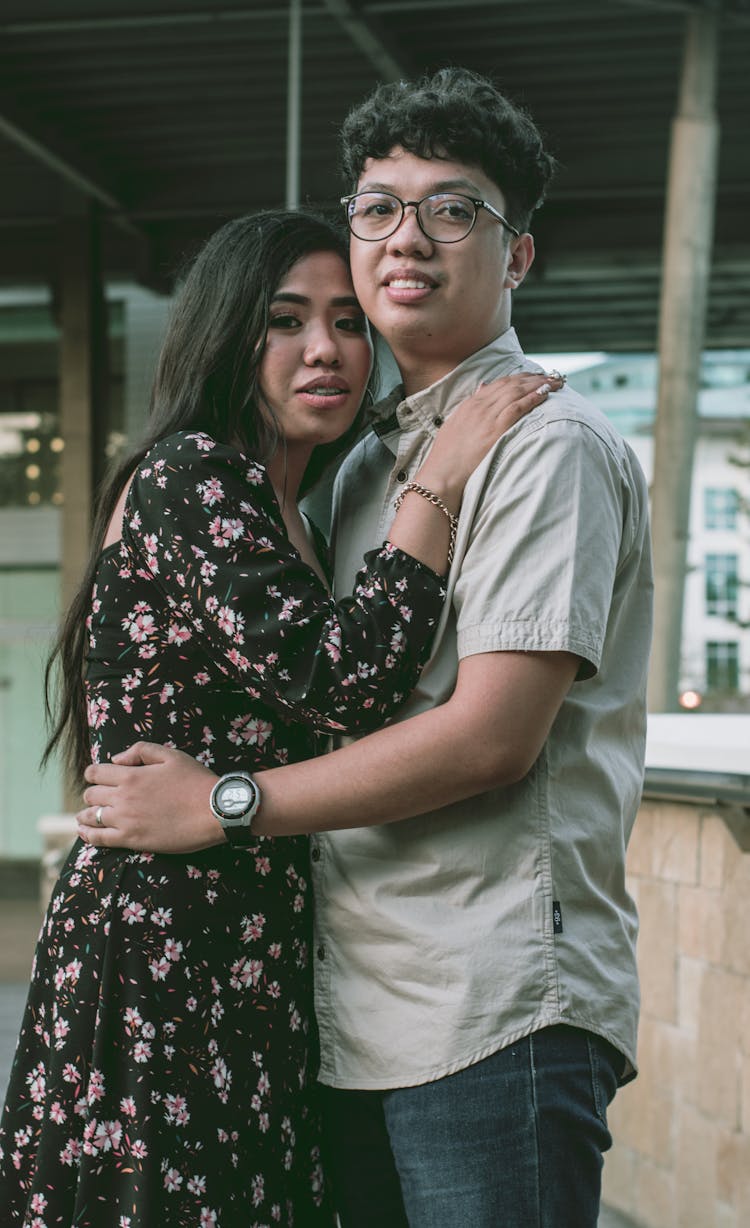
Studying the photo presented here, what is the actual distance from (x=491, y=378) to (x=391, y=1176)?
1.13 metres

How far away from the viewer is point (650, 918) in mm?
4316

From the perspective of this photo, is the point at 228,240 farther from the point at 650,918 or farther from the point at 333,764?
the point at 650,918

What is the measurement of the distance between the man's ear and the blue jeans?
3.57 feet

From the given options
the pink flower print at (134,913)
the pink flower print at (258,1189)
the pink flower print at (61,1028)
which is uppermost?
the pink flower print at (134,913)

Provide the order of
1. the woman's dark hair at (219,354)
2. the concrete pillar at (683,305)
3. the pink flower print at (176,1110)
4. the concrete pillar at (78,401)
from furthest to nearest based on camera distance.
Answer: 1. the concrete pillar at (78,401)
2. the concrete pillar at (683,305)
3. the woman's dark hair at (219,354)
4. the pink flower print at (176,1110)

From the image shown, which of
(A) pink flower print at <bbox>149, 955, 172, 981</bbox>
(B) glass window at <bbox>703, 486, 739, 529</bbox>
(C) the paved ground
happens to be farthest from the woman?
(B) glass window at <bbox>703, 486, 739, 529</bbox>

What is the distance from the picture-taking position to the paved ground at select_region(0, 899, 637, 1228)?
6.60 m

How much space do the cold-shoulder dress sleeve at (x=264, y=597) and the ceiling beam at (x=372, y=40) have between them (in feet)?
28.1

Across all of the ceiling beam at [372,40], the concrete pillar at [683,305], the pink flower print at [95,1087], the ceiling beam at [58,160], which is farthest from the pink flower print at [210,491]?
the ceiling beam at [58,160]

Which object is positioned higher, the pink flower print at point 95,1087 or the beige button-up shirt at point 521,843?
the beige button-up shirt at point 521,843

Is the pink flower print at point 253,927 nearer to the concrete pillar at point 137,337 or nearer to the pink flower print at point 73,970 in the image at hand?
the pink flower print at point 73,970

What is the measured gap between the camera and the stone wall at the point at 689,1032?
12.3 feet

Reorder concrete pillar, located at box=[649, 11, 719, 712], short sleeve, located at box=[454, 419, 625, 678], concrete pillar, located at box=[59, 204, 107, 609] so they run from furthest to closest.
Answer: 1. concrete pillar, located at box=[59, 204, 107, 609]
2. concrete pillar, located at box=[649, 11, 719, 712]
3. short sleeve, located at box=[454, 419, 625, 678]

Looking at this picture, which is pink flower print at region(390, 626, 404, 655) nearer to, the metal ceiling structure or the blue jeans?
the blue jeans
